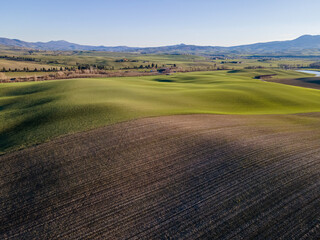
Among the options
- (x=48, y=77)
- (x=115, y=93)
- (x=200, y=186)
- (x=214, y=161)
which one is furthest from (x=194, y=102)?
(x=48, y=77)

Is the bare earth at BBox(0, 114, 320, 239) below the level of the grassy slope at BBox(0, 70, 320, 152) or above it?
below

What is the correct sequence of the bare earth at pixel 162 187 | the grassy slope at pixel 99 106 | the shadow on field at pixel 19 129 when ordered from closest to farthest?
the bare earth at pixel 162 187 < the shadow on field at pixel 19 129 < the grassy slope at pixel 99 106

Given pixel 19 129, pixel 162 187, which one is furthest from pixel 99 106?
pixel 162 187

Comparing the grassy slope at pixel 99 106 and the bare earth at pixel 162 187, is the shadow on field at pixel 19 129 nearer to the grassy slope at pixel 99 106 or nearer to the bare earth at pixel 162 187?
the grassy slope at pixel 99 106

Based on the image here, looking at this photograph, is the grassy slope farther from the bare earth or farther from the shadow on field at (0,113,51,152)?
the bare earth

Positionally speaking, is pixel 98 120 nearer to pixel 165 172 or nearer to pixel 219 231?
pixel 165 172

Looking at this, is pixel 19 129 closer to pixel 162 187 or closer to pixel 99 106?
pixel 99 106

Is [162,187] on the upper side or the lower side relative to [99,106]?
lower

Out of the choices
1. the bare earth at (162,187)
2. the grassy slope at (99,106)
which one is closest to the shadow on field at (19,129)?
the grassy slope at (99,106)

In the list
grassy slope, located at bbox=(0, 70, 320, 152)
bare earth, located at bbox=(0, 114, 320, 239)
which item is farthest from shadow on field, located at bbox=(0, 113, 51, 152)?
bare earth, located at bbox=(0, 114, 320, 239)

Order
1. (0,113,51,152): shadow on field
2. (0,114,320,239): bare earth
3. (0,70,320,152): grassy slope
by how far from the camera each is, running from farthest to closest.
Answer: (0,70,320,152): grassy slope, (0,113,51,152): shadow on field, (0,114,320,239): bare earth
